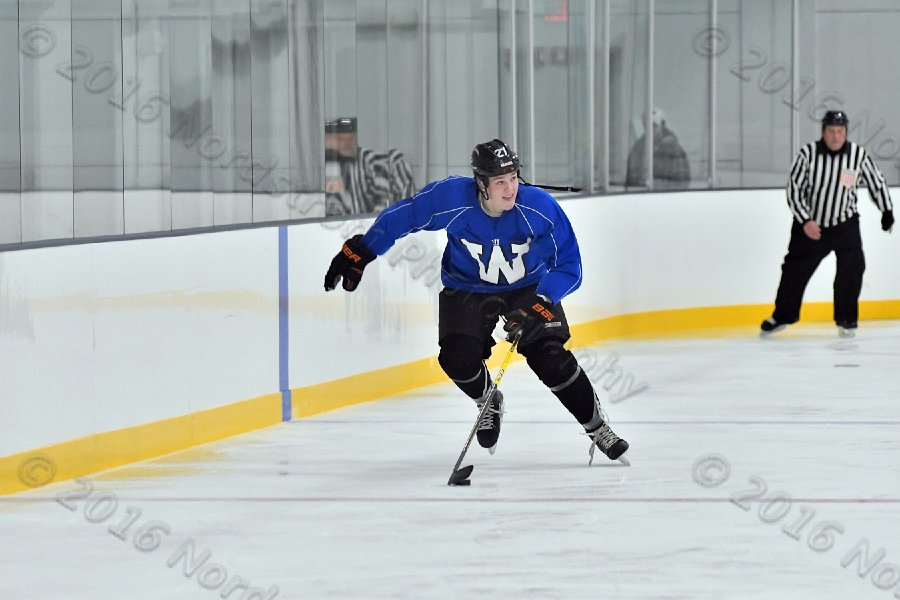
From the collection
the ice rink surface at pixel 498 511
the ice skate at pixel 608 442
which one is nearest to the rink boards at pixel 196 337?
the ice rink surface at pixel 498 511

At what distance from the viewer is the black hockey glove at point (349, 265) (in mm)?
5480

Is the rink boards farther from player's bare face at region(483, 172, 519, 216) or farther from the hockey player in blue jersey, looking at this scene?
player's bare face at region(483, 172, 519, 216)

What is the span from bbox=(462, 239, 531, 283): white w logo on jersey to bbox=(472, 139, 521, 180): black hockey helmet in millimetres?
301

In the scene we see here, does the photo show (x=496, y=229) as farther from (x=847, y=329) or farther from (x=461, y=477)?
(x=847, y=329)

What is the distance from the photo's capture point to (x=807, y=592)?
4062 mm

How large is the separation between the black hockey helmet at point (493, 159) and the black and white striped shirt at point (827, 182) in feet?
15.0

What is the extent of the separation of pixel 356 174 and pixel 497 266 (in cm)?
256

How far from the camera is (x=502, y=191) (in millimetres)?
5441

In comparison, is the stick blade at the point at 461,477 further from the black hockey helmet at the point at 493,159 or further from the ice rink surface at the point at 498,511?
Answer: the black hockey helmet at the point at 493,159

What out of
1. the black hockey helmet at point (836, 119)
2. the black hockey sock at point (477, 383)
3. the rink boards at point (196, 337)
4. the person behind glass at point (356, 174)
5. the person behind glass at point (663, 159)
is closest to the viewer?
the rink boards at point (196, 337)

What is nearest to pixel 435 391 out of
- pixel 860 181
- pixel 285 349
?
pixel 285 349

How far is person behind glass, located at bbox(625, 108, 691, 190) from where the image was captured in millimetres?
10867

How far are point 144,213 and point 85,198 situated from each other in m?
0.39

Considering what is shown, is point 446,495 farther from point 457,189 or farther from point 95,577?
point 95,577
